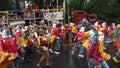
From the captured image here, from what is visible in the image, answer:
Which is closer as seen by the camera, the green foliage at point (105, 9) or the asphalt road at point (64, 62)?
the asphalt road at point (64, 62)

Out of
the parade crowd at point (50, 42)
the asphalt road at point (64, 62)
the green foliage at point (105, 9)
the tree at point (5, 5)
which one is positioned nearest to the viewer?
the parade crowd at point (50, 42)

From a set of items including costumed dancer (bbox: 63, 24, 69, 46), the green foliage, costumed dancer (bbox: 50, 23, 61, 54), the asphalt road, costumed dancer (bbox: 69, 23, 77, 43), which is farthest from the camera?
the green foliage

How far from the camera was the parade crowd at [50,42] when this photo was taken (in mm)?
13984

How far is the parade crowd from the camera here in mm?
13984

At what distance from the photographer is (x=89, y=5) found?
1976 inches

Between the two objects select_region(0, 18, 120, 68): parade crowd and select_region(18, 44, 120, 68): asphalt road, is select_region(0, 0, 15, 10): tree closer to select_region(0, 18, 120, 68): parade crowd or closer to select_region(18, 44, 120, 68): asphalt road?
select_region(0, 18, 120, 68): parade crowd

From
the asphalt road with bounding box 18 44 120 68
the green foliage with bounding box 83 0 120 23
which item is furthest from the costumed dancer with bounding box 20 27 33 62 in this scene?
the green foliage with bounding box 83 0 120 23

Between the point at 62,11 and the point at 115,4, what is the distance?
19.0m

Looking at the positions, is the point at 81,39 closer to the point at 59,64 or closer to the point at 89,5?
the point at 59,64

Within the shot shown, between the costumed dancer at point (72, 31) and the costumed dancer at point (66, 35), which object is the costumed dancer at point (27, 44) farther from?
the costumed dancer at point (72, 31)

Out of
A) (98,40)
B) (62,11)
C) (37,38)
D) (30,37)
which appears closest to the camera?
(98,40)

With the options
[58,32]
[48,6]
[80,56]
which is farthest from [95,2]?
[80,56]

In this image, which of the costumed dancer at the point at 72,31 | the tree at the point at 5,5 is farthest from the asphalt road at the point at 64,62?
the tree at the point at 5,5

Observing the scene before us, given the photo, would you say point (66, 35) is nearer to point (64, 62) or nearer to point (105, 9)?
point (64, 62)
